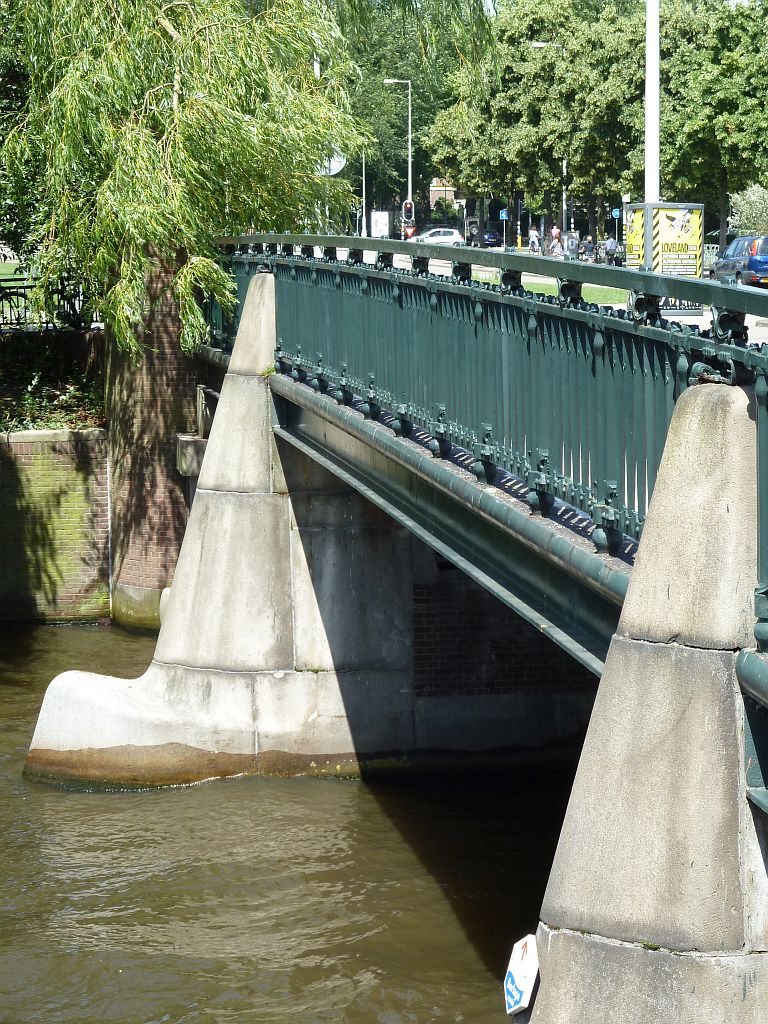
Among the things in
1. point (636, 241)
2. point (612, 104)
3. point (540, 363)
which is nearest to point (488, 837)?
point (540, 363)

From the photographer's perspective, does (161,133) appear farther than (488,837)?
Yes

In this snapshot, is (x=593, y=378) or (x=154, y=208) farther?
(x=154, y=208)

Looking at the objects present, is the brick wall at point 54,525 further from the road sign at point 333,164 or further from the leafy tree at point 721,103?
the leafy tree at point 721,103

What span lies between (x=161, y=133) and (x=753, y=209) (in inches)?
1100

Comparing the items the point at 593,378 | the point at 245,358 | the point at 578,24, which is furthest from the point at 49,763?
the point at 578,24

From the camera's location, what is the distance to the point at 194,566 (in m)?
12.4

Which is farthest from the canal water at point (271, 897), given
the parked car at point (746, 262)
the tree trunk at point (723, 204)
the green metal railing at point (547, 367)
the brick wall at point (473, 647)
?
the tree trunk at point (723, 204)

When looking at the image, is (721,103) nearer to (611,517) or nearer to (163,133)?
(163,133)

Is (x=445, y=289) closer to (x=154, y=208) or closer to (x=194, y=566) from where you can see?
(x=194, y=566)

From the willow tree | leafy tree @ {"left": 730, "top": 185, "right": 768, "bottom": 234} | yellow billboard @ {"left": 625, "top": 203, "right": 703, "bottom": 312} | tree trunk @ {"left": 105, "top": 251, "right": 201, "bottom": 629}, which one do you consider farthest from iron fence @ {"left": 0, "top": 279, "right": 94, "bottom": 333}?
leafy tree @ {"left": 730, "top": 185, "right": 768, "bottom": 234}

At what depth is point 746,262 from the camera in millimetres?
30125

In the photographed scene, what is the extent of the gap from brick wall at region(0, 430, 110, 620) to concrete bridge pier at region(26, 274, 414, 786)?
5.57 meters

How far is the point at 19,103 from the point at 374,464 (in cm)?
918

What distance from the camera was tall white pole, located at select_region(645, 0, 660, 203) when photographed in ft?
53.3
